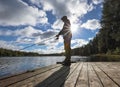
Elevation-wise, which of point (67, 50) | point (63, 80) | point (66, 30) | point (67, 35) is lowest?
point (63, 80)

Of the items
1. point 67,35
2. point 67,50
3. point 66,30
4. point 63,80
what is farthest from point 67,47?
point 63,80

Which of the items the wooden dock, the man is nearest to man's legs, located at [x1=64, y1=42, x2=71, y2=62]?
the man

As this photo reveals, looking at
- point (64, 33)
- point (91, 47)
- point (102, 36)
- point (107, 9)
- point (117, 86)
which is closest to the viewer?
point (117, 86)

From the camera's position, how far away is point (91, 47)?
13312 cm

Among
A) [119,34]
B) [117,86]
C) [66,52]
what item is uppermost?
[119,34]

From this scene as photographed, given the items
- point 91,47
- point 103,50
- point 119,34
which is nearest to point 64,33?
point 119,34

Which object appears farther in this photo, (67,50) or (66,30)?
(67,50)

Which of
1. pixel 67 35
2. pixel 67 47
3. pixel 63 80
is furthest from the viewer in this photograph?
pixel 67 47

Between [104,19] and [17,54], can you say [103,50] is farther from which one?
[17,54]

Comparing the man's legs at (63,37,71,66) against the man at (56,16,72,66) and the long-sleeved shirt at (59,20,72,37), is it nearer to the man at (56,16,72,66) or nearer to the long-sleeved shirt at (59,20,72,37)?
the man at (56,16,72,66)

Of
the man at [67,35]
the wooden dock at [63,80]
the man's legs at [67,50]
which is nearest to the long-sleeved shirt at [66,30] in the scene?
the man at [67,35]

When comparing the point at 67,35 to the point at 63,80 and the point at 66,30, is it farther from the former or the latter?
the point at 63,80

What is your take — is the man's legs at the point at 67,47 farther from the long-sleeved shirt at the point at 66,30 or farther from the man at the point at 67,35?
the long-sleeved shirt at the point at 66,30

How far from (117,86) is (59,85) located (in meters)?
1.05
